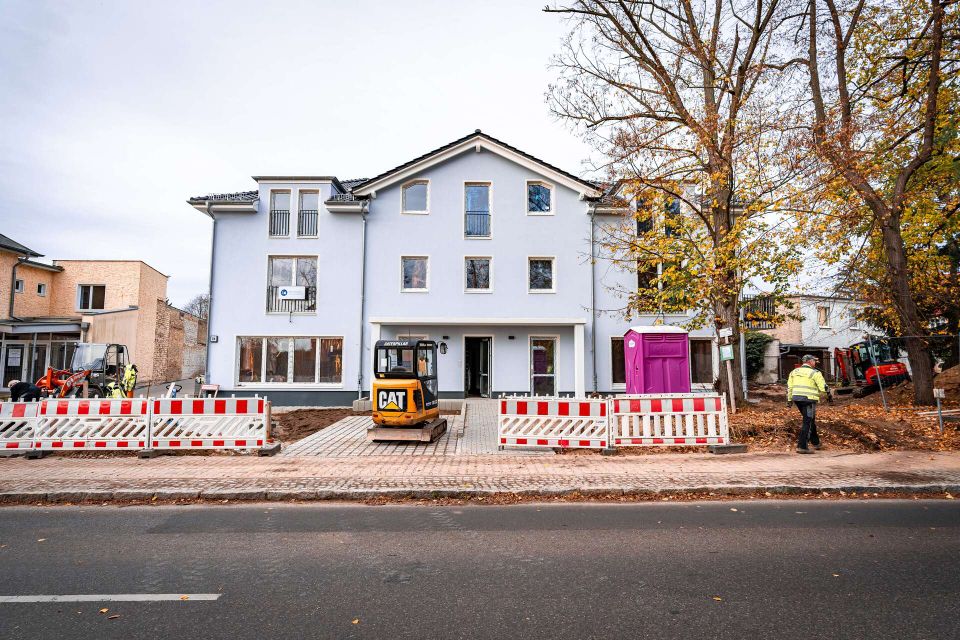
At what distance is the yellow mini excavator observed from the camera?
11.2 meters

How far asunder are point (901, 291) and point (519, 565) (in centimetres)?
1374

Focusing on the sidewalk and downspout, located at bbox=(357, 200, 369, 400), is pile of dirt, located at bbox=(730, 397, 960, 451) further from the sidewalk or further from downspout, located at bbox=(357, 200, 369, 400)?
downspout, located at bbox=(357, 200, 369, 400)

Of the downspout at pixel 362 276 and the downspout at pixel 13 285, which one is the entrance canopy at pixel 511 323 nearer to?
the downspout at pixel 362 276

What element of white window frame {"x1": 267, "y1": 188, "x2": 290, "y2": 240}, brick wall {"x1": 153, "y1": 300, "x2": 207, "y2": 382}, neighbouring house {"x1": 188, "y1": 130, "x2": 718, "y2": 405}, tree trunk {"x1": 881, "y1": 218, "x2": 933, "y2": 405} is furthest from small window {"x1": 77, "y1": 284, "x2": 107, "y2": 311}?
tree trunk {"x1": 881, "y1": 218, "x2": 933, "y2": 405}

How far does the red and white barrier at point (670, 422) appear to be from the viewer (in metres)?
10.2

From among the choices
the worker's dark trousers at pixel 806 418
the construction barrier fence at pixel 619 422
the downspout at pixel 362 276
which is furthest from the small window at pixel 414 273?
the worker's dark trousers at pixel 806 418

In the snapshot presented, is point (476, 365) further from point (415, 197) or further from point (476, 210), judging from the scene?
point (415, 197)

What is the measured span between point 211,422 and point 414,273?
11777mm

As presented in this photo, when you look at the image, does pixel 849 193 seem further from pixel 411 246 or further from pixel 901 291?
pixel 411 246

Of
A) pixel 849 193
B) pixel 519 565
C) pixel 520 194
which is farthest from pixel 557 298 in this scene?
pixel 519 565

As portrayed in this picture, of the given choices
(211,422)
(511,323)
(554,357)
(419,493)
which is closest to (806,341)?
(554,357)

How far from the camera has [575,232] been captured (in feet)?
70.1

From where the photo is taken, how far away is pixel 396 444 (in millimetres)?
11305

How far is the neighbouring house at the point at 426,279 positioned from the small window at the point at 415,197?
5 cm
